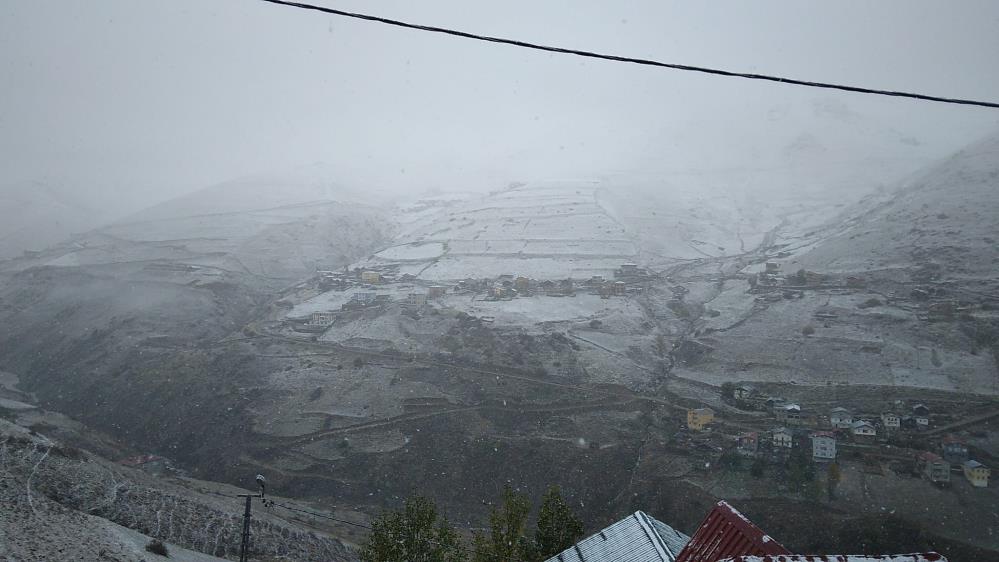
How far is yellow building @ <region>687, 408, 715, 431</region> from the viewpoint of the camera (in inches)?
1252

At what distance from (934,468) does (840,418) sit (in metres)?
5.37

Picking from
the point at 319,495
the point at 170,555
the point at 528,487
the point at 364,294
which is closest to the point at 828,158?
the point at 364,294

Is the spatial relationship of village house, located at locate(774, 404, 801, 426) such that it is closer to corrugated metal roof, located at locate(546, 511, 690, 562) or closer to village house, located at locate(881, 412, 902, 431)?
village house, located at locate(881, 412, 902, 431)

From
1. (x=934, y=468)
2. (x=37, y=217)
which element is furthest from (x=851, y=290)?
(x=37, y=217)

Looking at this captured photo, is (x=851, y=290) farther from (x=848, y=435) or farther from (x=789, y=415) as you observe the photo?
(x=848, y=435)

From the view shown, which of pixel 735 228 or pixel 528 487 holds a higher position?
pixel 735 228

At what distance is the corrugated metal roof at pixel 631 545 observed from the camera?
14.5 m

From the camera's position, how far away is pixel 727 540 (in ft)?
39.0

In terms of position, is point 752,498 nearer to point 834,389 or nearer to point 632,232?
point 834,389

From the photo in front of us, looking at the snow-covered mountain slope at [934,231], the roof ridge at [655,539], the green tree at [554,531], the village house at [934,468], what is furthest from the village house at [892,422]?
the snow-covered mountain slope at [934,231]

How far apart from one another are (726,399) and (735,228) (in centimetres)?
5308

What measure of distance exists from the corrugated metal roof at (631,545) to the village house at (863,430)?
60.6 ft

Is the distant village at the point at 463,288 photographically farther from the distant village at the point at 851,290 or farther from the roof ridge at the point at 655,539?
the roof ridge at the point at 655,539

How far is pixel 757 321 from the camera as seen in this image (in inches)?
1734
